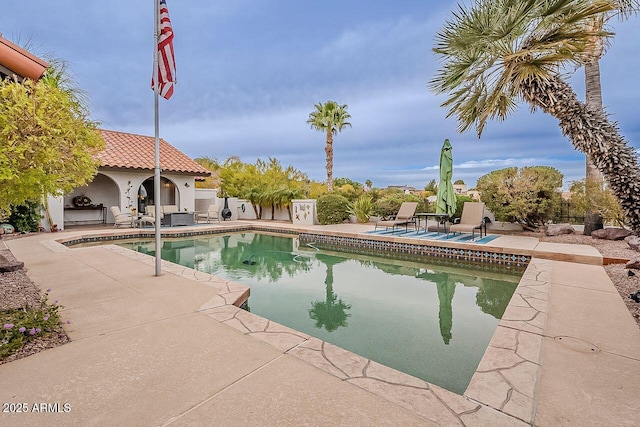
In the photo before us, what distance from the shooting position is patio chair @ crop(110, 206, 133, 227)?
13250 mm

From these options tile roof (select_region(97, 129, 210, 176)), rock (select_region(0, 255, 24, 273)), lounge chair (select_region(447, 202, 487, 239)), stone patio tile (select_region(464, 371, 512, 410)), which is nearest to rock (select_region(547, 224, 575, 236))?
lounge chair (select_region(447, 202, 487, 239))

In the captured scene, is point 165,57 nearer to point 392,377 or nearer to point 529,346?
point 392,377

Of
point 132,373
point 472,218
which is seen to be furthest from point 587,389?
point 472,218

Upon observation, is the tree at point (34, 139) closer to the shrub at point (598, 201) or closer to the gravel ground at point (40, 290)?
the gravel ground at point (40, 290)

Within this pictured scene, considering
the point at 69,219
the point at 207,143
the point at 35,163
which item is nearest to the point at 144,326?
the point at 35,163

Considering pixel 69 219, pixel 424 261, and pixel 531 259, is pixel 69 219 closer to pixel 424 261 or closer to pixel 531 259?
pixel 424 261

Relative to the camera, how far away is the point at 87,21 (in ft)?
46.0

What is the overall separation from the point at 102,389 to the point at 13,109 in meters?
2.74

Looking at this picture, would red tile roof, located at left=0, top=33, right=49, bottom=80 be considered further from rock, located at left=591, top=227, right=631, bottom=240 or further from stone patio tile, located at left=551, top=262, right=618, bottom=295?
rock, located at left=591, top=227, right=631, bottom=240

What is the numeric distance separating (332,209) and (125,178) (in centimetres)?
1029

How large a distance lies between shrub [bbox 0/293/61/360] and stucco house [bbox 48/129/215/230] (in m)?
13.1

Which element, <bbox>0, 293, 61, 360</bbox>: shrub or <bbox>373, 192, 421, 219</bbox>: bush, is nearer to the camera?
<bbox>0, 293, 61, 360</bbox>: shrub

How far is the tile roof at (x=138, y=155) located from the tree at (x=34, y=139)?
12.1 m

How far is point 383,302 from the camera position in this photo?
5195mm
